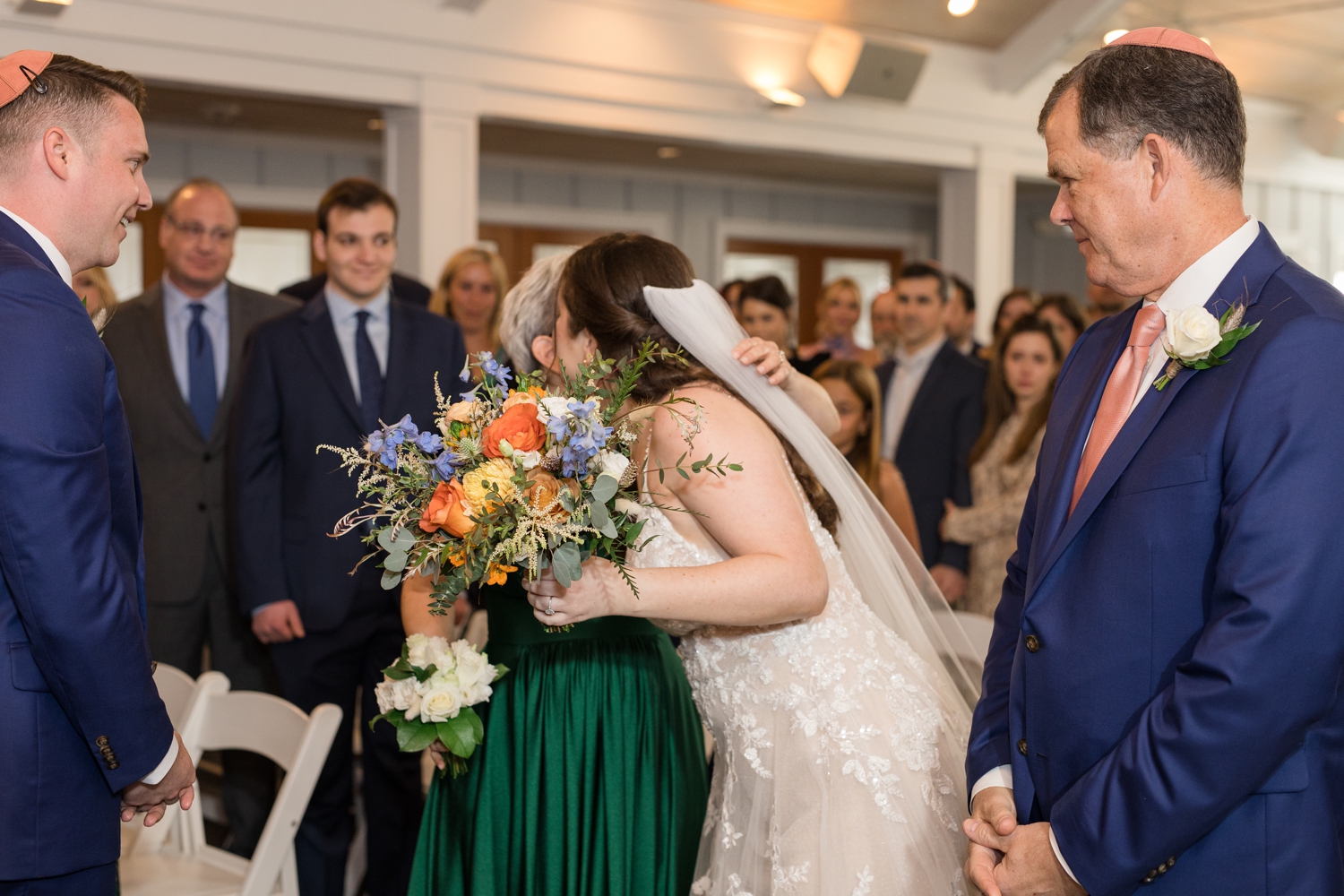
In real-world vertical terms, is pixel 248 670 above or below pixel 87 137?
below

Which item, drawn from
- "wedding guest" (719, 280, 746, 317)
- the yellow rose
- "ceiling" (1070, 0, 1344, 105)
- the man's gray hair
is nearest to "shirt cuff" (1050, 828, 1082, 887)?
the yellow rose

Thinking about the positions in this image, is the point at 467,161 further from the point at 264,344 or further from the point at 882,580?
the point at 882,580

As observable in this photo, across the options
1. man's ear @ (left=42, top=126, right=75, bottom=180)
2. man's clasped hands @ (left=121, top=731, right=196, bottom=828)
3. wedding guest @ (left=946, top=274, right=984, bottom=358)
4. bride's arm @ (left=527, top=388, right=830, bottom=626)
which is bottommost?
man's clasped hands @ (left=121, top=731, right=196, bottom=828)

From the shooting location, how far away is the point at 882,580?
2289 mm

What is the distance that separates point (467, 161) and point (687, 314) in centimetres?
425

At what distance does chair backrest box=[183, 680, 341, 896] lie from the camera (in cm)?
244

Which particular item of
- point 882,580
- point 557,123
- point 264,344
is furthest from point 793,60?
point 882,580

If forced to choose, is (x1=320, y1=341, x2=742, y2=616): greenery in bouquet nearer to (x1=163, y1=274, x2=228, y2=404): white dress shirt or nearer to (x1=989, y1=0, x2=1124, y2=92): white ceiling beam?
(x1=163, y1=274, x2=228, y2=404): white dress shirt

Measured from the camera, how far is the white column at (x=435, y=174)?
5879 mm

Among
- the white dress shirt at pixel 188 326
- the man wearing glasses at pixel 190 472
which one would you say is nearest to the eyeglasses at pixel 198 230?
the man wearing glasses at pixel 190 472

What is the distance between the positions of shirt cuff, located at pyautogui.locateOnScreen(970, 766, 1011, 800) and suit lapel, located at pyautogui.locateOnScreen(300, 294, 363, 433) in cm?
226

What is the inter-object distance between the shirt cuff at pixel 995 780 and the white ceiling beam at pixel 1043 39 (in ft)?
20.6

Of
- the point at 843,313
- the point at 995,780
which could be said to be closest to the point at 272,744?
the point at 995,780

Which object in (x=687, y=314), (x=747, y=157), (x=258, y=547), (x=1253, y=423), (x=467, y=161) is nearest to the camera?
(x=1253, y=423)
